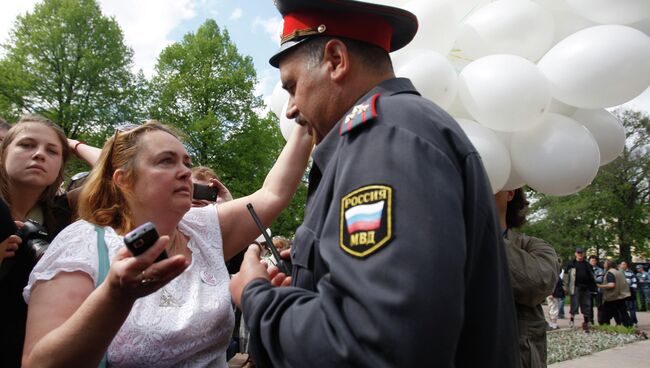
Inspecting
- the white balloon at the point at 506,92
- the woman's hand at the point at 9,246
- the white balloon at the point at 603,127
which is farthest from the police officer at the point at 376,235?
the white balloon at the point at 603,127

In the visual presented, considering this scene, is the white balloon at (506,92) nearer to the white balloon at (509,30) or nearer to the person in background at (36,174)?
the white balloon at (509,30)

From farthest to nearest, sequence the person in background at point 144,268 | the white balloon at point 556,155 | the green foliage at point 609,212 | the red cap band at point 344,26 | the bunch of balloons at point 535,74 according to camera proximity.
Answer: the green foliage at point 609,212, the white balloon at point 556,155, the bunch of balloons at point 535,74, the person in background at point 144,268, the red cap band at point 344,26

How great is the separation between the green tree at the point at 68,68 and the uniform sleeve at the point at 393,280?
1879 centimetres

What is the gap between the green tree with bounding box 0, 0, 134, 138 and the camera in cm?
1725

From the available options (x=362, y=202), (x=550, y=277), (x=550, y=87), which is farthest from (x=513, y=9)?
(x=362, y=202)

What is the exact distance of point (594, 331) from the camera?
10.9 meters

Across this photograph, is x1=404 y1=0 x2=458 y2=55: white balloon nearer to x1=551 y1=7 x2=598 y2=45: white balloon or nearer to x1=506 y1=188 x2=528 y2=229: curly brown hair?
x1=551 y1=7 x2=598 y2=45: white balloon

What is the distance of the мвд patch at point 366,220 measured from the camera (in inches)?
39.0

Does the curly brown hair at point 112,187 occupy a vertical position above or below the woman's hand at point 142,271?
above

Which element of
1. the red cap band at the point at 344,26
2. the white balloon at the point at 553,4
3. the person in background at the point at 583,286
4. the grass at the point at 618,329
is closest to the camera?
the red cap band at the point at 344,26

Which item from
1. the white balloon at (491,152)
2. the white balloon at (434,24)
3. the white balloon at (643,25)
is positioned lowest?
the white balloon at (491,152)

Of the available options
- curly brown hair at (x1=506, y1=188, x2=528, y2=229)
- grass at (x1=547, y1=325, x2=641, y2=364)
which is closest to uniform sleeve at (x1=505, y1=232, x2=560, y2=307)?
curly brown hair at (x1=506, y1=188, x2=528, y2=229)

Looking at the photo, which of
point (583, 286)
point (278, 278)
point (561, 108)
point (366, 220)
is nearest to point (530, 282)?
point (561, 108)

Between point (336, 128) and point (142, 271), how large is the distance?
26.6 inches
